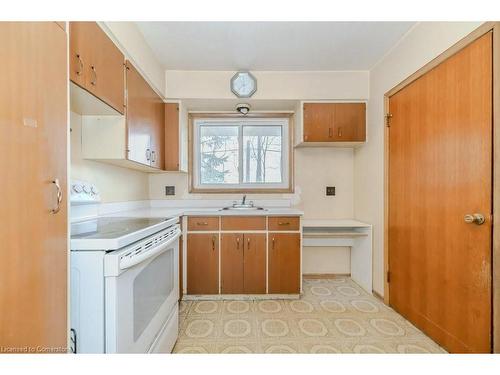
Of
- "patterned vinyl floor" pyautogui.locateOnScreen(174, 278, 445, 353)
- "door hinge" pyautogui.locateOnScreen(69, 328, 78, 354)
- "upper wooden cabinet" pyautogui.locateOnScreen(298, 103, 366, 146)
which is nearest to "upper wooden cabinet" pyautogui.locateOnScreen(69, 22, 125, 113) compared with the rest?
"door hinge" pyautogui.locateOnScreen(69, 328, 78, 354)

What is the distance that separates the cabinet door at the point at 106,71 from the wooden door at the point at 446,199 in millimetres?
2082

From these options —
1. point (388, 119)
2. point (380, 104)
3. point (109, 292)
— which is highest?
point (380, 104)

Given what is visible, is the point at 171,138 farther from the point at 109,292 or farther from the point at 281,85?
the point at 109,292

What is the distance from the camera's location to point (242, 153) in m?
2.96

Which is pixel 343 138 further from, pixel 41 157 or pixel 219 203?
pixel 41 157

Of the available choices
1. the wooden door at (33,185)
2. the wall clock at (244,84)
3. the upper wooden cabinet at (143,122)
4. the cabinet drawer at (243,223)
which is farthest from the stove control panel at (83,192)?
the wall clock at (244,84)

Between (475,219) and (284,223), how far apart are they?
1356 millimetres

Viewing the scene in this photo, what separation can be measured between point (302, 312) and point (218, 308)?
Answer: 0.74 metres

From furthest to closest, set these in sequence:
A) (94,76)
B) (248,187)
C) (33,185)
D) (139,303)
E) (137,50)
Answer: (248,187)
(137,50)
(94,76)
(139,303)
(33,185)

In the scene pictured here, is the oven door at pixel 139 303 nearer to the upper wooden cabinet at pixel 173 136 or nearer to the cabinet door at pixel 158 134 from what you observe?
the cabinet door at pixel 158 134

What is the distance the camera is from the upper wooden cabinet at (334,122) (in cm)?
256

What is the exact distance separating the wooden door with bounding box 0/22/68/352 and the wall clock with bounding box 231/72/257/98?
1797 millimetres

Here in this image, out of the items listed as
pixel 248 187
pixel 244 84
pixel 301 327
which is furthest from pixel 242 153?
pixel 301 327

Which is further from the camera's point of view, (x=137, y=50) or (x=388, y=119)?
(x=388, y=119)
